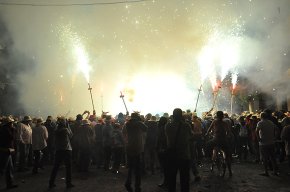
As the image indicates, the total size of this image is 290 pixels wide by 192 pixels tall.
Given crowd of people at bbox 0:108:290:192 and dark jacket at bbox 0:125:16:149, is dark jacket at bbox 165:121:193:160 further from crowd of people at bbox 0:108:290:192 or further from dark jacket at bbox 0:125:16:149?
dark jacket at bbox 0:125:16:149

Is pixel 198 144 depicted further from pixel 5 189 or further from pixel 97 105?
pixel 97 105

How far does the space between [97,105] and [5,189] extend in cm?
5272

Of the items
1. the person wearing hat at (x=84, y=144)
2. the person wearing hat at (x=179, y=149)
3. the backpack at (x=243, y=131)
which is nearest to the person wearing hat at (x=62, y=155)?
the person wearing hat at (x=84, y=144)

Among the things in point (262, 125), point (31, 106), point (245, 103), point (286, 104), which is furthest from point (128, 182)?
point (31, 106)

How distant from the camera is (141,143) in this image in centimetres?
927

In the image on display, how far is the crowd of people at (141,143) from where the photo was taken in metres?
7.50

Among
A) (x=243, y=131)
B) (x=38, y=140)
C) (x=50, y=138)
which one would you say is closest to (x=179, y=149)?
(x=38, y=140)

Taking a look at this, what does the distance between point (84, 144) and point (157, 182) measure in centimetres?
366

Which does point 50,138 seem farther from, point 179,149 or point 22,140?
point 179,149

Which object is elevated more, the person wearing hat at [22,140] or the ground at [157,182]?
the person wearing hat at [22,140]

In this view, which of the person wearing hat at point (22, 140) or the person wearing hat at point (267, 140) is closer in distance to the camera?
the person wearing hat at point (267, 140)

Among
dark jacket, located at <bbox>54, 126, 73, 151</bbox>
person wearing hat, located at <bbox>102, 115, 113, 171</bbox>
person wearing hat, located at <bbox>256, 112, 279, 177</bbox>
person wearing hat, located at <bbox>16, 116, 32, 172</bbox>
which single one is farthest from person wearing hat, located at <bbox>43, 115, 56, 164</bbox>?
person wearing hat, located at <bbox>256, 112, 279, 177</bbox>

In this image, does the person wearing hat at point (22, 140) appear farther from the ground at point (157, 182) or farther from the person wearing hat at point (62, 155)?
the person wearing hat at point (62, 155)

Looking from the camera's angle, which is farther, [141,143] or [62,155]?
[62,155]
